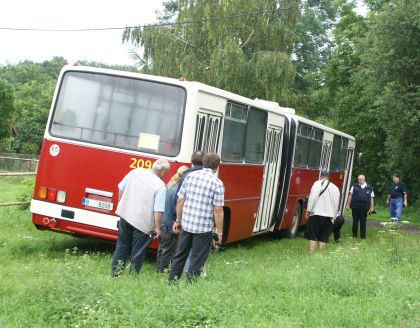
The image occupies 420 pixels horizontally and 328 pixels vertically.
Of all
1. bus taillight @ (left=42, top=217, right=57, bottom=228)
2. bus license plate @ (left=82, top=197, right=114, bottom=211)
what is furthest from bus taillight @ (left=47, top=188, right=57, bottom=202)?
bus license plate @ (left=82, top=197, right=114, bottom=211)

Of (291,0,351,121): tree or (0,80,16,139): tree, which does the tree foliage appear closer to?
(291,0,351,121): tree

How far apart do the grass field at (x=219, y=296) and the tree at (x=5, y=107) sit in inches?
1841

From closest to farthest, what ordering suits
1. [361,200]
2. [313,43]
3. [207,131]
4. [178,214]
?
[178,214] → [207,131] → [361,200] → [313,43]

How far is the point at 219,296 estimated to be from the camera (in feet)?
23.2

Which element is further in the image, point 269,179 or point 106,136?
point 269,179

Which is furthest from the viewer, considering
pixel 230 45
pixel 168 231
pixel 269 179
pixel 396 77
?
pixel 230 45

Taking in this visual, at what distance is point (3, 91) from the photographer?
5541 centimetres

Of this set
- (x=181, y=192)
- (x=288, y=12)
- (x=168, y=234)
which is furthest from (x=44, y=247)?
(x=288, y=12)

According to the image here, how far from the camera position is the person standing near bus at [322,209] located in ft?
43.7

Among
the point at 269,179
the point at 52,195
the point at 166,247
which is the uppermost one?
the point at 269,179

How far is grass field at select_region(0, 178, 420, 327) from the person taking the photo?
6305 mm

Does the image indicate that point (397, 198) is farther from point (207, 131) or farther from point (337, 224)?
point (207, 131)

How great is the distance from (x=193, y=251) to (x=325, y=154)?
12675 millimetres

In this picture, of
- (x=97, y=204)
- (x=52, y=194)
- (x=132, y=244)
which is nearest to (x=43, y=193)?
(x=52, y=194)
